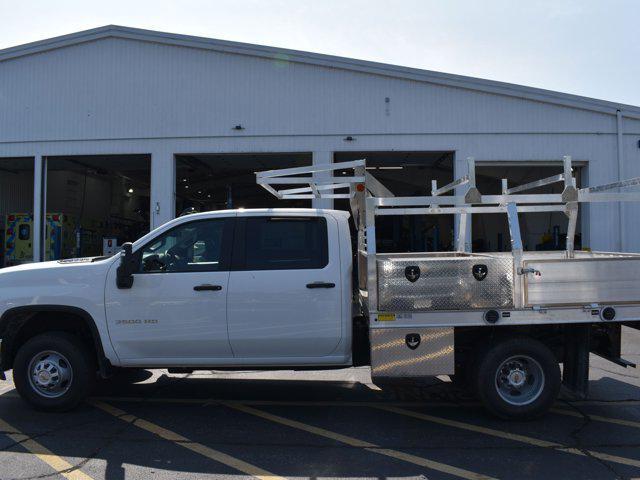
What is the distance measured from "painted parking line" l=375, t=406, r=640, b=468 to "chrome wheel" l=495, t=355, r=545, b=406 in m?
0.37

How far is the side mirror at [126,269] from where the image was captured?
5043mm

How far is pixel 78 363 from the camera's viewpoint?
5227mm

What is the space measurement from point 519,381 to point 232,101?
12371 mm

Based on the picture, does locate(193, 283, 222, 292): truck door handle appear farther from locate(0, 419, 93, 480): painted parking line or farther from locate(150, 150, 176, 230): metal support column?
locate(150, 150, 176, 230): metal support column

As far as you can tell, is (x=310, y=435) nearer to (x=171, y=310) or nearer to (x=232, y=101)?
(x=171, y=310)

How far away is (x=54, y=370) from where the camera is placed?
528 centimetres

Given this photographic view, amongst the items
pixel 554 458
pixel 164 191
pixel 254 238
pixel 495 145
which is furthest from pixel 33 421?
pixel 495 145

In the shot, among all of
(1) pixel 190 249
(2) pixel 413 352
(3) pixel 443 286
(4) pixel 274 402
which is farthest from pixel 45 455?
(3) pixel 443 286

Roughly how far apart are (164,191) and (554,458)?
13225mm

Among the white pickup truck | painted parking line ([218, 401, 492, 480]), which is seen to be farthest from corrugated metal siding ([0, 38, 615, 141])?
painted parking line ([218, 401, 492, 480])

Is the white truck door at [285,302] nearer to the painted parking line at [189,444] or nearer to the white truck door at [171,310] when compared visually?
the white truck door at [171,310]

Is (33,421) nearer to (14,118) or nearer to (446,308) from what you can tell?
(446,308)

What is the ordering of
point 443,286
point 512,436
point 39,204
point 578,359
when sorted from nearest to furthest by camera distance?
1. point 512,436
2. point 443,286
3. point 578,359
4. point 39,204

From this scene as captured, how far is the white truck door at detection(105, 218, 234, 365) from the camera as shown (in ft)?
16.8
